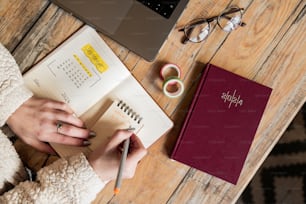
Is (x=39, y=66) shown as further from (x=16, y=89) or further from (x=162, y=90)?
(x=162, y=90)

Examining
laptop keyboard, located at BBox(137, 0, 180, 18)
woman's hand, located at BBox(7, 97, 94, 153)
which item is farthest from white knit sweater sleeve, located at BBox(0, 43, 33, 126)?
laptop keyboard, located at BBox(137, 0, 180, 18)

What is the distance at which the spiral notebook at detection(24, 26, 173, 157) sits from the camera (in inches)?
36.8

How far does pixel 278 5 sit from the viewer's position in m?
1.00

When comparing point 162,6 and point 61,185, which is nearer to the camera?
point 61,185

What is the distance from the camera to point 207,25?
3.23 feet

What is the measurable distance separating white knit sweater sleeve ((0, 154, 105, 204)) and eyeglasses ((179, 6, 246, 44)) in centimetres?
39

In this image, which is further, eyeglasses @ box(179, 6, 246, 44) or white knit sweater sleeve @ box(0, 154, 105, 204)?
eyeglasses @ box(179, 6, 246, 44)

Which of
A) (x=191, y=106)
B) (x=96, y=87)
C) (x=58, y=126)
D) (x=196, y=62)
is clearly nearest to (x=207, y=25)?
(x=196, y=62)

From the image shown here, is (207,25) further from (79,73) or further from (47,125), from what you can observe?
(47,125)

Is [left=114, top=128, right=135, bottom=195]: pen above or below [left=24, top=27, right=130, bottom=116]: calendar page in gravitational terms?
below

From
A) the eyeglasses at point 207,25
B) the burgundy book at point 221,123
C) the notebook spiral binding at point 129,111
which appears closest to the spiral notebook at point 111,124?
the notebook spiral binding at point 129,111

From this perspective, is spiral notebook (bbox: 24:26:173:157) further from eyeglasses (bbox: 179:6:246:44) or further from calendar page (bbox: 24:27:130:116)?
eyeglasses (bbox: 179:6:246:44)

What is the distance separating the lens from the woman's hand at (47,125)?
915 millimetres

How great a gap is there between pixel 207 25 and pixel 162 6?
4.8 inches
